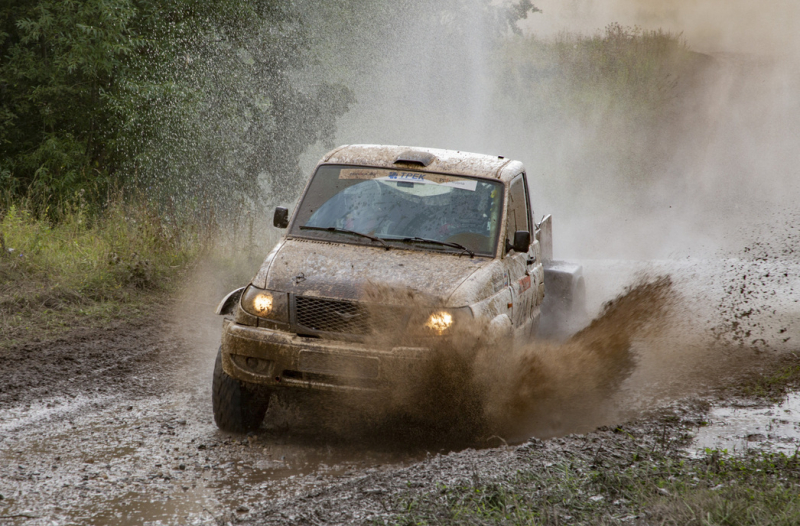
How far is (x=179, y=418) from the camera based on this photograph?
18.7ft

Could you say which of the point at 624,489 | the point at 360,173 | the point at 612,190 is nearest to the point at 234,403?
the point at 360,173

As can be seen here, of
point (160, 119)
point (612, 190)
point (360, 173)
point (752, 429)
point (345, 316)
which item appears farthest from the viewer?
point (612, 190)

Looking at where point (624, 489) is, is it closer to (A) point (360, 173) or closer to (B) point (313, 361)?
(B) point (313, 361)

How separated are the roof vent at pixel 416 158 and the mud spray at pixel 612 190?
5.88ft

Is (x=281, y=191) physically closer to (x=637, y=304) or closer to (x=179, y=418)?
(x=637, y=304)

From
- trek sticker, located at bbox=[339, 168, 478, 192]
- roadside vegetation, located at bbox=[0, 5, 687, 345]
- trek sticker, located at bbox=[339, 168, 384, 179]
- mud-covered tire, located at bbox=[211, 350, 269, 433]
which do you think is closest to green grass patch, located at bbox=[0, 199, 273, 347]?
roadside vegetation, located at bbox=[0, 5, 687, 345]

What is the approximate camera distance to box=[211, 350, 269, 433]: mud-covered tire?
532cm

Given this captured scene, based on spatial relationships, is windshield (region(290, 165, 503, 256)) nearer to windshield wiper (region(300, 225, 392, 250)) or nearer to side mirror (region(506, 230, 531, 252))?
windshield wiper (region(300, 225, 392, 250))

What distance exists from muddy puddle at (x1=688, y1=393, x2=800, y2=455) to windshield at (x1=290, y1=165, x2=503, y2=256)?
2.02m

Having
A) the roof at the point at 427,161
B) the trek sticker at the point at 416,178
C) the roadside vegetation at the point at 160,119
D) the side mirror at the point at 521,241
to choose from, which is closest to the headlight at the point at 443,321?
the side mirror at the point at 521,241

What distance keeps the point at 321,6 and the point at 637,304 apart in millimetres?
11817

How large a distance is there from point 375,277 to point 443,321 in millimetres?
564

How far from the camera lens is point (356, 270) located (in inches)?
211

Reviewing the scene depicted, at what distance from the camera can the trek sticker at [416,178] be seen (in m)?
6.32
